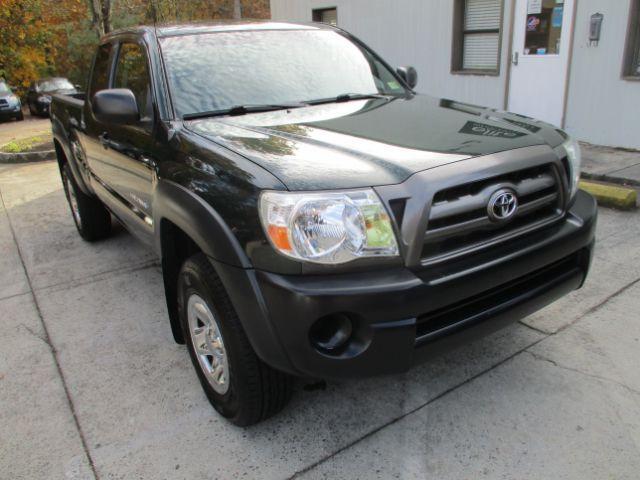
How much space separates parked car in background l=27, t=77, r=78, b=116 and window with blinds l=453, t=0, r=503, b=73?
13654 millimetres

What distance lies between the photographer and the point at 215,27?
11.2 feet

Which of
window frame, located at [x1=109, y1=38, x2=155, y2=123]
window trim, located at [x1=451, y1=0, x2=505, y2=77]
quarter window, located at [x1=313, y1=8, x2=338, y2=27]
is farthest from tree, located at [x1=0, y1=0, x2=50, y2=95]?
window frame, located at [x1=109, y1=38, x2=155, y2=123]

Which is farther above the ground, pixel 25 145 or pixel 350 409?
pixel 25 145

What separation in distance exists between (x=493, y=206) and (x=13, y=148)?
10.6 m

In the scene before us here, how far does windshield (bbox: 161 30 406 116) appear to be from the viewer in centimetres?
298

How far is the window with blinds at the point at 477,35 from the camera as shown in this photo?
8297 millimetres

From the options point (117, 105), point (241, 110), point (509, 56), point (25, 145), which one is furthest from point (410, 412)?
point (25, 145)

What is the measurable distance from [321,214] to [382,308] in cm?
40

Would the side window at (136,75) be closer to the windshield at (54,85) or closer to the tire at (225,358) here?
the tire at (225,358)

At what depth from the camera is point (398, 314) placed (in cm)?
199

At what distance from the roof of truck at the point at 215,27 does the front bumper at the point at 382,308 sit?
1834 mm

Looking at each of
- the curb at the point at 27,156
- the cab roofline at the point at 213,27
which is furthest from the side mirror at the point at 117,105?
the curb at the point at 27,156

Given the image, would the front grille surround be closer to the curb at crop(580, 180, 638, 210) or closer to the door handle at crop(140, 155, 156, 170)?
the door handle at crop(140, 155, 156, 170)

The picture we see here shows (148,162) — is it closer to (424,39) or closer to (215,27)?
(215,27)
